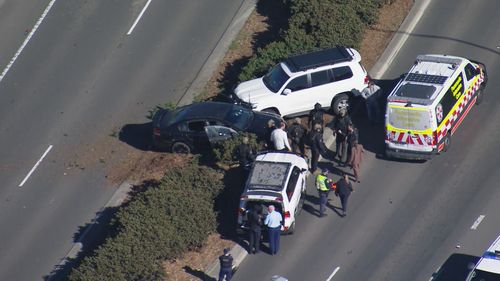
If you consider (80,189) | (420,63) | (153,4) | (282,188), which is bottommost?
(80,189)

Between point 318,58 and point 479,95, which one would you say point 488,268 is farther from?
point 318,58

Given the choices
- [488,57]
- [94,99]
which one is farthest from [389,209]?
[94,99]

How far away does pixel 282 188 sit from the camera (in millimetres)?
29188

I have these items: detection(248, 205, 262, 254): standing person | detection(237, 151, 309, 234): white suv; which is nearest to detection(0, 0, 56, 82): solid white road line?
detection(237, 151, 309, 234): white suv

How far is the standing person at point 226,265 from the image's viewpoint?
92.3 feet

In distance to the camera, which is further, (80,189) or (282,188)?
(80,189)

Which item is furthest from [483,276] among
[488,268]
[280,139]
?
[280,139]

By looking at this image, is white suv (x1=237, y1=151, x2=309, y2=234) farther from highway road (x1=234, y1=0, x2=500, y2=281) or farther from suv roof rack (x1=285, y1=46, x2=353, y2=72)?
suv roof rack (x1=285, y1=46, x2=353, y2=72)

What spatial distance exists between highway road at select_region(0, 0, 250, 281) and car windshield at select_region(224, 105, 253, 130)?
13.3 ft

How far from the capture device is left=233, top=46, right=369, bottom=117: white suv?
33656 mm

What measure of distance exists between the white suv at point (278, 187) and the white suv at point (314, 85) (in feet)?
11.1

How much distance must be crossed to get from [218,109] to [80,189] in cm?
485

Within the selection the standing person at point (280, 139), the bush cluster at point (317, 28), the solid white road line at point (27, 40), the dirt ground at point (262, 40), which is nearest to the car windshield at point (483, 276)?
the standing person at point (280, 139)

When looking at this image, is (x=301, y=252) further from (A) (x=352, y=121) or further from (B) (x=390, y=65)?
(B) (x=390, y=65)
